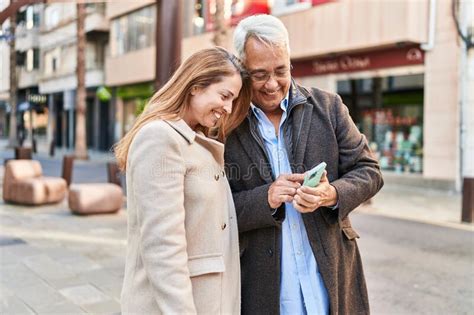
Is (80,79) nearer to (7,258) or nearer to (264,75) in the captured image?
→ (7,258)

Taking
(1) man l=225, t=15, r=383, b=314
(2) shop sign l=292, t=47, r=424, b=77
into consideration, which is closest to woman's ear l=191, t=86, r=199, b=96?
(1) man l=225, t=15, r=383, b=314

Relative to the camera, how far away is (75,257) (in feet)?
19.9

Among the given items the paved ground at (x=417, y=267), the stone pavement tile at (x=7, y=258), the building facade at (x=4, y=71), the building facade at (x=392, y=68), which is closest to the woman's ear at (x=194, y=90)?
the paved ground at (x=417, y=267)

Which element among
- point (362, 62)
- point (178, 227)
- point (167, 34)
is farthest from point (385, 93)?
point (178, 227)

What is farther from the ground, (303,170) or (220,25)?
(220,25)

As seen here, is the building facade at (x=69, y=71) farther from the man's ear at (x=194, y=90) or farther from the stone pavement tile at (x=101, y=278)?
the man's ear at (x=194, y=90)

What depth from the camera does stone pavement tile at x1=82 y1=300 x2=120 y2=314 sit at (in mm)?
4324

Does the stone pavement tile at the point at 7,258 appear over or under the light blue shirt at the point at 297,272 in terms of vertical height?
under

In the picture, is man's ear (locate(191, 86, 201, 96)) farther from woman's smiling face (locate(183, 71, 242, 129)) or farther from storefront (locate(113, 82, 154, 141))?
storefront (locate(113, 82, 154, 141))

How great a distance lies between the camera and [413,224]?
8.95 meters

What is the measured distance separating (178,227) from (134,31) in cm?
2772

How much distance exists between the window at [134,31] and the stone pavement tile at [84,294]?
22.6 meters

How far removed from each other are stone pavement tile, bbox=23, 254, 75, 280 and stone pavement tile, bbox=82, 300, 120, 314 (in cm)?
94

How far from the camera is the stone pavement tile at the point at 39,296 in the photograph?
14.7ft
